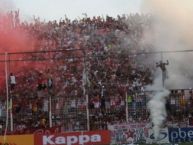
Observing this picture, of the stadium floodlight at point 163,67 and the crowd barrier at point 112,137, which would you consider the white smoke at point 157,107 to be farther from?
the stadium floodlight at point 163,67

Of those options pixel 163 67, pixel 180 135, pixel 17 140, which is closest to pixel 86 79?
pixel 163 67

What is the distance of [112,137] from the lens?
22609 mm

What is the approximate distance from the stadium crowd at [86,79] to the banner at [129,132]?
33cm

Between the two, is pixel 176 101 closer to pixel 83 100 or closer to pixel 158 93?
pixel 158 93

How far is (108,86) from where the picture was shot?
961 inches

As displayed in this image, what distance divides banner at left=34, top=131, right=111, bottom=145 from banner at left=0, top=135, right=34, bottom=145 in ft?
0.89

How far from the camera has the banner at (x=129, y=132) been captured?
74.4 ft

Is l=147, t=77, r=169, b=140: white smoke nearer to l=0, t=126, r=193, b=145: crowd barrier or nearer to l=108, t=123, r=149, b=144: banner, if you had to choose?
l=0, t=126, r=193, b=145: crowd barrier

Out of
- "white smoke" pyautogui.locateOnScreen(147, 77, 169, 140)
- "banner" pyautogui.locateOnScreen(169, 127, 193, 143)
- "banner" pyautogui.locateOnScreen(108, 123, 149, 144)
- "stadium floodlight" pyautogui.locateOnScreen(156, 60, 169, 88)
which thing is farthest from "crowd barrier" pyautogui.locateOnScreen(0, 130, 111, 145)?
"stadium floodlight" pyautogui.locateOnScreen(156, 60, 169, 88)

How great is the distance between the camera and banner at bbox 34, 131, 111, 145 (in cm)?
2233

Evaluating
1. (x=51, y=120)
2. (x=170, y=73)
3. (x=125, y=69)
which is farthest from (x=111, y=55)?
(x=51, y=120)

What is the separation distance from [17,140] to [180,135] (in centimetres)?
625

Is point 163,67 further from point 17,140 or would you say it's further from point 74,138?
point 17,140

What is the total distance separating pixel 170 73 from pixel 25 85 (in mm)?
6237
